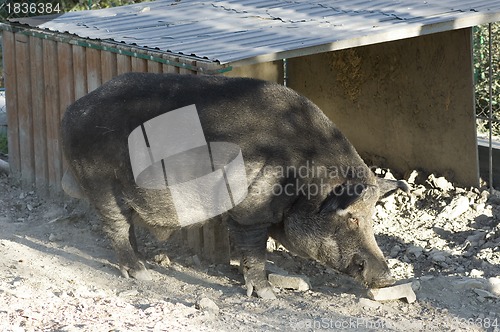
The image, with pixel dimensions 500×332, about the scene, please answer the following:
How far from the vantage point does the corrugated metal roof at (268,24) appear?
7133 mm

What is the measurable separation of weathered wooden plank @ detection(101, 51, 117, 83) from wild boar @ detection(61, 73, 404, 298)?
106cm

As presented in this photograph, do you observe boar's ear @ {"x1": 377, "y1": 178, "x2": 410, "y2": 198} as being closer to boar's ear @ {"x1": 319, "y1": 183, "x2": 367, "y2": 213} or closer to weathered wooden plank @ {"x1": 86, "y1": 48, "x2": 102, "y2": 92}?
boar's ear @ {"x1": 319, "y1": 183, "x2": 367, "y2": 213}

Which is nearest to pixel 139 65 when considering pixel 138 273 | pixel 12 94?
pixel 138 273

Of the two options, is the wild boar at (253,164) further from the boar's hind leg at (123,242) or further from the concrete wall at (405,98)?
the concrete wall at (405,98)

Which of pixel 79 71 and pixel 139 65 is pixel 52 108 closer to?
pixel 79 71

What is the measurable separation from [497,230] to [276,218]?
224 cm

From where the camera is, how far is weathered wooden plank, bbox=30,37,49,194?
8875mm

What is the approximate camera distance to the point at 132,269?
23.2ft

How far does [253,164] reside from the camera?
6.59 metres

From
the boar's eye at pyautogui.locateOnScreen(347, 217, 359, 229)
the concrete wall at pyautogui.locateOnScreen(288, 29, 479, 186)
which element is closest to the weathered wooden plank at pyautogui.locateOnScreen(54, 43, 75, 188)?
the concrete wall at pyautogui.locateOnScreen(288, 29, 479, 186)

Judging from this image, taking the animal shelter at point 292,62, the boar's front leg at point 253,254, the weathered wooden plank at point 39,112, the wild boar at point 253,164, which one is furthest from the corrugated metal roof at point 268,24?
the boar's front leg at point 253,254

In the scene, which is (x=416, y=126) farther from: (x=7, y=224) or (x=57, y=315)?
(x=57, y=315)

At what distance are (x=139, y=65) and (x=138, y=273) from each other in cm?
173

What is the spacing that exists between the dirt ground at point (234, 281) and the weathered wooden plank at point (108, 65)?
1.25 meters
